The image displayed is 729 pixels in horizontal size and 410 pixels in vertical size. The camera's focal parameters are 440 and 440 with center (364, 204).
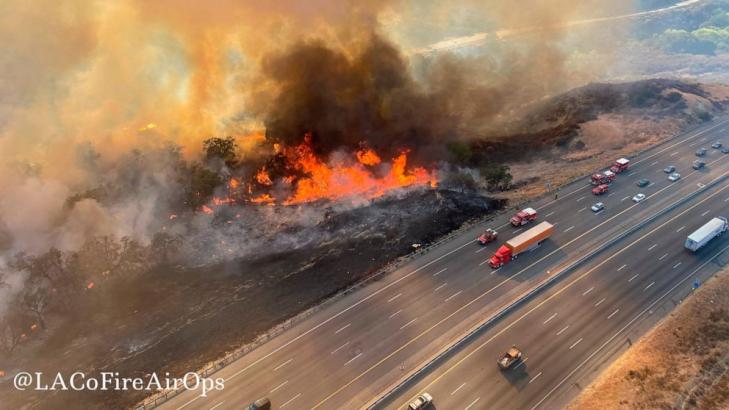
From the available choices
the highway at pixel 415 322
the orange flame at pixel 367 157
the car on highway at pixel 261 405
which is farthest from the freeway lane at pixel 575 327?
the orange flame at pixel 367 157

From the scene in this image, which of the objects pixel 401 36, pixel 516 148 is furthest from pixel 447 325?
pixel 401 36

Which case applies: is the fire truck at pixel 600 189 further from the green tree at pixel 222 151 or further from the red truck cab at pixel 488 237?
the green tree at pixel 222 151

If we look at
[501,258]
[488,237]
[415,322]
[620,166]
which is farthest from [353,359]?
[620,166]

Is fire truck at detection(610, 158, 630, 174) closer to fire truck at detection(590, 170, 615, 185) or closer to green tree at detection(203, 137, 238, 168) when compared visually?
fire truck at detection(590, 170, 615, 185)

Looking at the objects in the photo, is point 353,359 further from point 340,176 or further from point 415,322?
point 340,176

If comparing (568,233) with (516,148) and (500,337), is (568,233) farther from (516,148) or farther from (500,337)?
(516,148)

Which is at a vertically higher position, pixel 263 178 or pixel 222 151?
pixel 222 151
